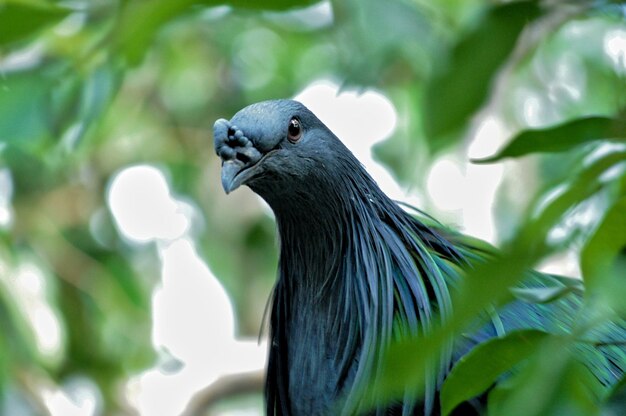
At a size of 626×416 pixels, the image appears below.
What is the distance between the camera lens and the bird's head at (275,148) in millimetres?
2322

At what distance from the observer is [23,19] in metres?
1.60

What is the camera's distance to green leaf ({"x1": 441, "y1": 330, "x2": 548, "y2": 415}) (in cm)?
127

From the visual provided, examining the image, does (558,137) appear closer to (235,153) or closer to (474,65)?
(474,65)

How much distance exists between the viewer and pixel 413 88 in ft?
16.4

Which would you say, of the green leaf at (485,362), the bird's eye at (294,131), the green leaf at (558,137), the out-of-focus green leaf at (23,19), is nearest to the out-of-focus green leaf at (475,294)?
the green leaf at (485,362)

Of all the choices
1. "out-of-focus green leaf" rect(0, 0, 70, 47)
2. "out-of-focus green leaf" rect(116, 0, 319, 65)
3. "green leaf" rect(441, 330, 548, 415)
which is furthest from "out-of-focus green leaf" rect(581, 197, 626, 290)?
"out-of-focus green leaf" rect(0, 0, 70, 47)

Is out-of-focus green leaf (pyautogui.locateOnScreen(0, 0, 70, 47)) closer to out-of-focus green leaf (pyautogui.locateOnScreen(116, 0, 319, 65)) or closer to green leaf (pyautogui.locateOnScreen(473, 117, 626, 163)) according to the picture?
out-of-focus green leaf (pyautogui.locateOnScreen(116, 0, 319, 65))

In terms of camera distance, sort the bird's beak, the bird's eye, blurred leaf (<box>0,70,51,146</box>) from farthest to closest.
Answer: the bird's eye < the bird's beak < blurred leaf (<box>0,70,51,146</box>)

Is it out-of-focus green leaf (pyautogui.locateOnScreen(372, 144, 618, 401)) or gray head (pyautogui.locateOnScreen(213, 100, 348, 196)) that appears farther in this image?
gray head (pyautogui.locateOnScreen(213, 100, 348, 196))

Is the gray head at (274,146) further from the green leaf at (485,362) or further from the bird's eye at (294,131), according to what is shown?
the green leaf at (485,362)

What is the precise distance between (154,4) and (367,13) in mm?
288

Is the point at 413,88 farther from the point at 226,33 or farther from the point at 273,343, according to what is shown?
the point at 273,343

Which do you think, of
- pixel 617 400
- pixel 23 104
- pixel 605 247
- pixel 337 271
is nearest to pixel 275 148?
pixel 337 271

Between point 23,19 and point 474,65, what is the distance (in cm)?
66
